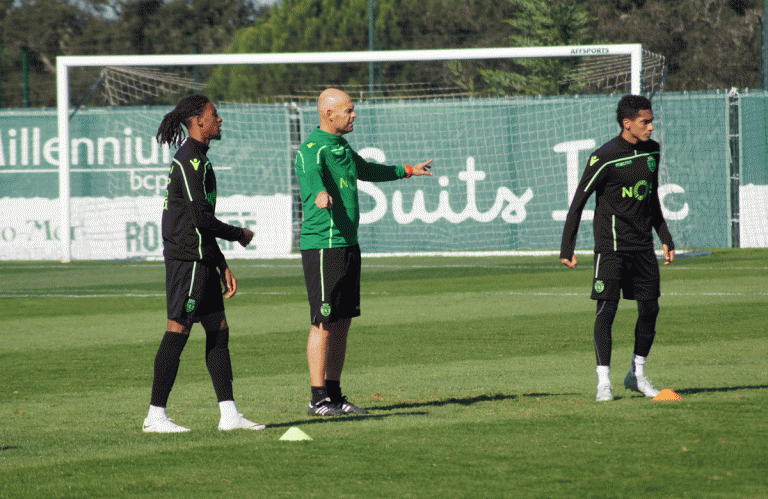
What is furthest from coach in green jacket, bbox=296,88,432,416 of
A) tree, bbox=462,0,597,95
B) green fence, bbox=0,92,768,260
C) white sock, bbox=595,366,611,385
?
tree, bbox=462,0,597,95

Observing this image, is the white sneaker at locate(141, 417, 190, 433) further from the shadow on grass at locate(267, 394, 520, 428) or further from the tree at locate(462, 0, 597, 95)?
the tree at locate(462, 0, 597, 95)

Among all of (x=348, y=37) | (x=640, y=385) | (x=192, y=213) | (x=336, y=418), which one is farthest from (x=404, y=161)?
(x=348, y=37)

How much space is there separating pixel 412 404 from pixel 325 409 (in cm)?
59

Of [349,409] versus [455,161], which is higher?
[455,161]

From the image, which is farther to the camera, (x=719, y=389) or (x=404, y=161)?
(x=404, y=161)

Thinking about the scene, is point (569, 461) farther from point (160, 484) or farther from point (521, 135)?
point (521, 135)

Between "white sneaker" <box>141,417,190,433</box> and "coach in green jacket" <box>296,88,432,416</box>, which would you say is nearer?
"white sneaker" <box>141,417,190,433</box>

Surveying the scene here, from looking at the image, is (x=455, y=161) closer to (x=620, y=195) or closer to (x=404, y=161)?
(x=404, y=161)

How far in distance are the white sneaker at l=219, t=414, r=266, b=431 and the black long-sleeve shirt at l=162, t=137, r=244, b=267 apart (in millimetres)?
816

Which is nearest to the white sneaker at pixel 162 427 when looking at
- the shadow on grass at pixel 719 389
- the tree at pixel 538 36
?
the shadow on grass at pixel 719 389

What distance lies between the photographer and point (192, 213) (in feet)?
15.9

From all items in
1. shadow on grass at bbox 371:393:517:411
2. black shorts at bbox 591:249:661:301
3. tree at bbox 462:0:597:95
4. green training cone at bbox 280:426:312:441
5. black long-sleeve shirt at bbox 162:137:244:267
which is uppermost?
tree at bbox 462:0:597:95

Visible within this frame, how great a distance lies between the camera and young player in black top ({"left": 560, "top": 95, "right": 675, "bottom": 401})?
5742mm

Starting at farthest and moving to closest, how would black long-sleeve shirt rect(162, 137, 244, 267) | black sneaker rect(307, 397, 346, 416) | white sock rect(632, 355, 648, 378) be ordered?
white sock rect(632, 355, 648, 378), black sneaker rect(307, 397, 346, 416), black long-sleeve shirt rect(162, 137, 244, 267)
